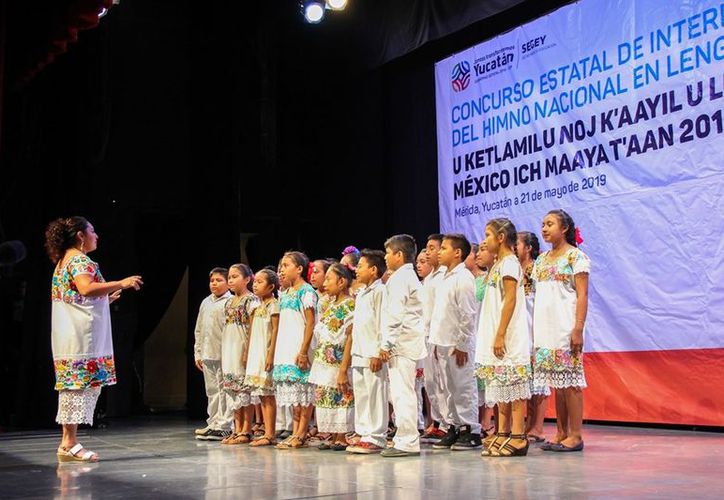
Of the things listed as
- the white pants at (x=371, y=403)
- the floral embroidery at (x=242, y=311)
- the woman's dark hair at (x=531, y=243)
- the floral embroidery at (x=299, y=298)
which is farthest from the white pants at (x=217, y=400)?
the woman's dark hair at (x=531, y=243)

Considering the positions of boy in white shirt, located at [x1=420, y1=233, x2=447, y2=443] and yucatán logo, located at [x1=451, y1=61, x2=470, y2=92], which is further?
yucatán logo, located at [x1=451, y1=61, x2=470, y2=92]

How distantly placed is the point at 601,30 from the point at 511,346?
3364 millimetres

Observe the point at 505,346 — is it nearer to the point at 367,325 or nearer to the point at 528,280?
the point at 367,325

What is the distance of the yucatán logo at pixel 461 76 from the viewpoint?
8469 mm

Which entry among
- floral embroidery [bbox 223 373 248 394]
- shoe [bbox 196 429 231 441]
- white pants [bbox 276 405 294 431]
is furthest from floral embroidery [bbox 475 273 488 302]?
shoe [bbox 196 429 231 441]

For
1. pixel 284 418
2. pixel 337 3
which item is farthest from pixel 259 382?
pixel 337 3

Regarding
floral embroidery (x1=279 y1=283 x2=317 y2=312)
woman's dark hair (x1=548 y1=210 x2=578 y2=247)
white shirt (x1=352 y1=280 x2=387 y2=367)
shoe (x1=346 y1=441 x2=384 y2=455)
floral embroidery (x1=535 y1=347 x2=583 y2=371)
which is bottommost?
shoe (x1=346 y1=441 x2=384 y2=455)

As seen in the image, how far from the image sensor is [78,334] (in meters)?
5.08

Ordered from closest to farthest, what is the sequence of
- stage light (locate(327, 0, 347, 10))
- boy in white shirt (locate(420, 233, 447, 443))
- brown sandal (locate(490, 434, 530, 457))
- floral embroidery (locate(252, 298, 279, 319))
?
brown sandal (locate(490, 434, 530, 457)), boy in white shirt (locate(420, 233, 447, 443)), floral embroidery (locate(252, 298, 279, 319)), stage light (locate(327, 0, 347, 10))

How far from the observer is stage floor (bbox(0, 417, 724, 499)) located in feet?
12.0

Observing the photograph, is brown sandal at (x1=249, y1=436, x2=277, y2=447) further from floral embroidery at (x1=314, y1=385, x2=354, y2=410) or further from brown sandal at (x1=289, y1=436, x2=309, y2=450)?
floral embroidery at (x1=314, y1=385, x2=354, y2=410)

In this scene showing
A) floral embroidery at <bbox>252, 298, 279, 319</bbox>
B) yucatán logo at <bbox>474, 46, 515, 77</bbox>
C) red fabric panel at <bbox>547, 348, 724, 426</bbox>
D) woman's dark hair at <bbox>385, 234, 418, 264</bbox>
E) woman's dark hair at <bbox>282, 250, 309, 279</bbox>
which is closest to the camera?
woman's dark hair at <bbox>385, 234, 418, 264</bbox>

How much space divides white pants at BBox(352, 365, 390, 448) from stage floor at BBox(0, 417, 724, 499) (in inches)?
9.0

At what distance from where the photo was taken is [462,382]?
5469mm
